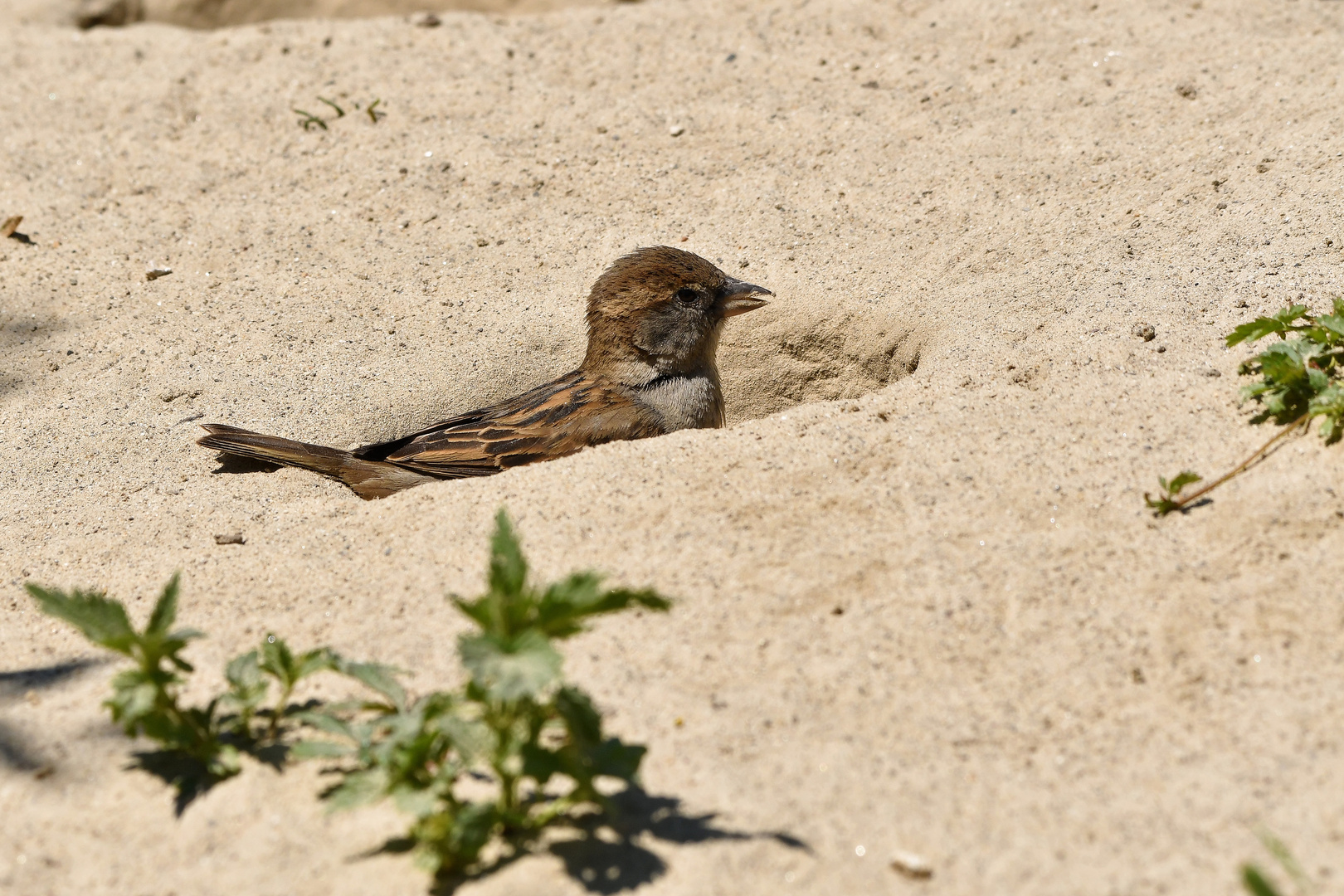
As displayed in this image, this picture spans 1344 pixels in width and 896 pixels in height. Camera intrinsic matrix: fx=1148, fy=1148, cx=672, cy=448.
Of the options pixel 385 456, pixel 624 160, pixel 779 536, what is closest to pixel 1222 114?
pixel 624 160

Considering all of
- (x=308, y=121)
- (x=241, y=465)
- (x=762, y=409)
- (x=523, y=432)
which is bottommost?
(x=241, y=465)

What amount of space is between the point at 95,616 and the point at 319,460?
2.66 meters

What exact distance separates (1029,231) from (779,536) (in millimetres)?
3032

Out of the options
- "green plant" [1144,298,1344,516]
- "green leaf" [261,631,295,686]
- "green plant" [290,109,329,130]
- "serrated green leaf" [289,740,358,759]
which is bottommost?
"serrated green leaf" [289,740,358,759]

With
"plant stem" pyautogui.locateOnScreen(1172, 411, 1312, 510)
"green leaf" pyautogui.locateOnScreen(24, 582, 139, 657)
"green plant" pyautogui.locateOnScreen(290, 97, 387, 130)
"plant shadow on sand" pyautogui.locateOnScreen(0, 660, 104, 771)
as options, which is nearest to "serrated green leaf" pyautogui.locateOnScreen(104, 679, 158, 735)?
"green leaf" pyautogui.locateOnScreen(24, 582, 139, 657)

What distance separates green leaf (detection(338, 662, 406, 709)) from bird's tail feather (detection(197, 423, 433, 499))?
8.06 ft

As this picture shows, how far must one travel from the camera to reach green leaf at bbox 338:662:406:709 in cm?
271

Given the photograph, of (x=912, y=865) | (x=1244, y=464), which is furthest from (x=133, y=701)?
(x=1244, y=464)

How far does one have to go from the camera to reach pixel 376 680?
2.73 meters

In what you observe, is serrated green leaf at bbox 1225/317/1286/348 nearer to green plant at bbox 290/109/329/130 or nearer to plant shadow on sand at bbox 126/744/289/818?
plant shadow on sand at bbox 126/744/289/818

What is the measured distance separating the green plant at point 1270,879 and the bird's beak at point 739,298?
3.74 m

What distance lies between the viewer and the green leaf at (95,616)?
2490 millimetres

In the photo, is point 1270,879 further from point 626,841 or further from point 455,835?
point 455,835

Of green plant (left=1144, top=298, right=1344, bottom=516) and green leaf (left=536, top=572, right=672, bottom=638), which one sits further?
green plant (left=1144, top=298, right=1344, bottom=516)
